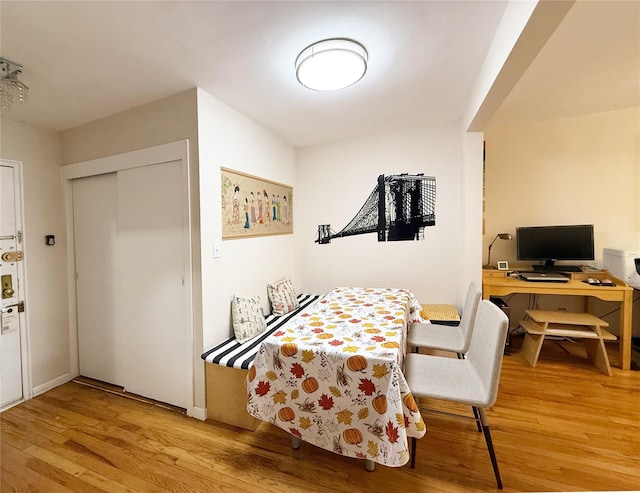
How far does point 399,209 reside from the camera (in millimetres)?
3133

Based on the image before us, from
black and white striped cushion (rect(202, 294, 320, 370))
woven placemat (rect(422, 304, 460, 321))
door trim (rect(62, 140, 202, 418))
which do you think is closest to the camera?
black and white striped cushion (rect(202, 294, 320, 370))

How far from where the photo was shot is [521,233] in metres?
3.01

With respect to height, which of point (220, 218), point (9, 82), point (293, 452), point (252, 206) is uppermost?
point (9, 82)

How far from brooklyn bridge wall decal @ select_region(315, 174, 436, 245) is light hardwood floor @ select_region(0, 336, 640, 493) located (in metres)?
1.69

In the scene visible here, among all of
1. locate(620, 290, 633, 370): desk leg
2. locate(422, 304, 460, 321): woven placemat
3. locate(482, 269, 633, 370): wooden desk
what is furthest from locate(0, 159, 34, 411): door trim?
locate(620, 290, 633, 370): desk leg

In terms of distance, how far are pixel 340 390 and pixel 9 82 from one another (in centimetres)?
249

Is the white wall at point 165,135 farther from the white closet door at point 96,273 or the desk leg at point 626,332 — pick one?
the desk leg at point 626,332

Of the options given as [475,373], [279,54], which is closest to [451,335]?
[475,373]

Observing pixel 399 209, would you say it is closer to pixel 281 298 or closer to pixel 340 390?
pixel 281 298

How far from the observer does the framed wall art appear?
7.16 feet

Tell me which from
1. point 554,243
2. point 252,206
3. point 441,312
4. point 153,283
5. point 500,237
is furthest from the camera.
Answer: point 500,237

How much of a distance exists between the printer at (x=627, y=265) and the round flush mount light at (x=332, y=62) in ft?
9.60

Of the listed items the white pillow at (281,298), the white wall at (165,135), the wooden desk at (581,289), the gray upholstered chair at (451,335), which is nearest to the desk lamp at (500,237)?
the wooden desk at (581,289)

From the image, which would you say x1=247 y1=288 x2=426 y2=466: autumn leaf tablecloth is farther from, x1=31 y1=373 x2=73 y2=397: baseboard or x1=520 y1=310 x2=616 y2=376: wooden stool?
x1=31 y1=373 x2=73 y2=397: baseboard
